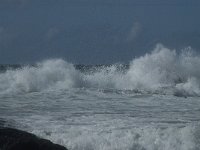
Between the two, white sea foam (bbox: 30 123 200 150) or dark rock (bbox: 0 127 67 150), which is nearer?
dark rock (bbox: 0 127 67 150)

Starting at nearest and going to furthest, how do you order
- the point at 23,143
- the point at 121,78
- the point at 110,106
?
1. the point at 23,143
2. the point at 110,106
3. the point at 121,78

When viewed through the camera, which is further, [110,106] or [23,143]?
[110,106]

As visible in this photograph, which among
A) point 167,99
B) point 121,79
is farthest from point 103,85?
point 167,99

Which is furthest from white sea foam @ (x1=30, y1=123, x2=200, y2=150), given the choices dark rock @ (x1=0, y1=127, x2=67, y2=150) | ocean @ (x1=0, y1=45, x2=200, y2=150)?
dark rock @ (x1=0, y1=127, x2=67, y2=150)

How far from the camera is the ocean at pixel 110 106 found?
11.6 meters

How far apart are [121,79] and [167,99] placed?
313 inches

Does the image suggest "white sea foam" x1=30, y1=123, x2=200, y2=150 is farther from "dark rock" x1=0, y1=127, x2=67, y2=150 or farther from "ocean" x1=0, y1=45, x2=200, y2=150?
"dark rock" x1=0, y1=127, x2=67, y2=150

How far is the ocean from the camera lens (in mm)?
11641

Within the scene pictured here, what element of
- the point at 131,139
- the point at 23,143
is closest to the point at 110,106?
the point at 131,139

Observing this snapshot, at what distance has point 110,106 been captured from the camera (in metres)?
16.9

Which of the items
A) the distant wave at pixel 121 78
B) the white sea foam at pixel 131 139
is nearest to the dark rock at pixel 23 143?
the white sea foam at pixel 131 139

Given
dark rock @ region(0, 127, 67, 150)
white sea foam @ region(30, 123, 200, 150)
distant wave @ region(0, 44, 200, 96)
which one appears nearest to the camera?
dark rock @ region(0, 127, 67, 150)

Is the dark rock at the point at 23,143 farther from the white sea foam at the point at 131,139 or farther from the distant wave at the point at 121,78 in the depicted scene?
the distant wave at the point at 121,78

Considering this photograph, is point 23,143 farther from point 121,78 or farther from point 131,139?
point 121,78
